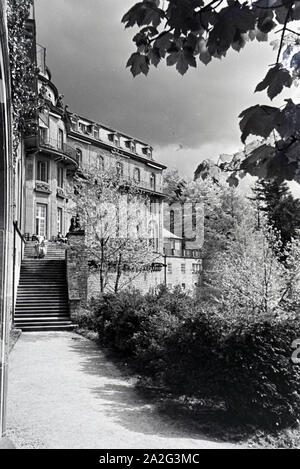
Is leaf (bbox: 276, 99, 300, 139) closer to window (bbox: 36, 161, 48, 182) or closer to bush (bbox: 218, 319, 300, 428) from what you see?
bush (bbox: 218, 319, 300, 428)

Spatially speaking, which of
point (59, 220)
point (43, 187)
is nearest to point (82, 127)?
point (43, 187)

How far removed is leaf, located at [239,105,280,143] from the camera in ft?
6.36

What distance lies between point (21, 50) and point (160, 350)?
648 centimetres

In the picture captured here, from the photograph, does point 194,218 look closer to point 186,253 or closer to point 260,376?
point 186,253

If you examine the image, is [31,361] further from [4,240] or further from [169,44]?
[169,44]

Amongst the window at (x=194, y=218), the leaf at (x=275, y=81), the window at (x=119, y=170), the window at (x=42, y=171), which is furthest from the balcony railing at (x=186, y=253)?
the leaf at (x=275, y=81)

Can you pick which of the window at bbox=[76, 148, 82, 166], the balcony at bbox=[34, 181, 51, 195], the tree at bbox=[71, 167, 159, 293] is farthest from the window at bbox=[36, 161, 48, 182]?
the tree at bbox=[71, 167, 159, 293]

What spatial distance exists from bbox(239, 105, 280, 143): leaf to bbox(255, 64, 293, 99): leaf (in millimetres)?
149

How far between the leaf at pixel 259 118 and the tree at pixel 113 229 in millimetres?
19392

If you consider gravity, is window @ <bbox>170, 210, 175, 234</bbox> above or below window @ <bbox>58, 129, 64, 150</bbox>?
below

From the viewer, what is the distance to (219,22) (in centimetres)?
195

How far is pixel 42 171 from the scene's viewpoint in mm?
30094

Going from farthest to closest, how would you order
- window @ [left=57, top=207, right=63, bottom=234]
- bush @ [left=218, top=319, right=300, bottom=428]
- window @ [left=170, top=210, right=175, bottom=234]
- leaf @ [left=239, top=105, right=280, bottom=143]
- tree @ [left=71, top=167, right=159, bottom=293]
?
window @ [left=170, top=210, right=175, bottom=234] → window @ [left=57, top=207, right=63, bottom=234] → tree @ [left=71, top=167, right=159, bottom=293] → bush @ [left=218, top=319, right=300, bottom=428] → leaf @ [left=239, top=105, right=280, bottom=143]

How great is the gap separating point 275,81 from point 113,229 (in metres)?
21.3
